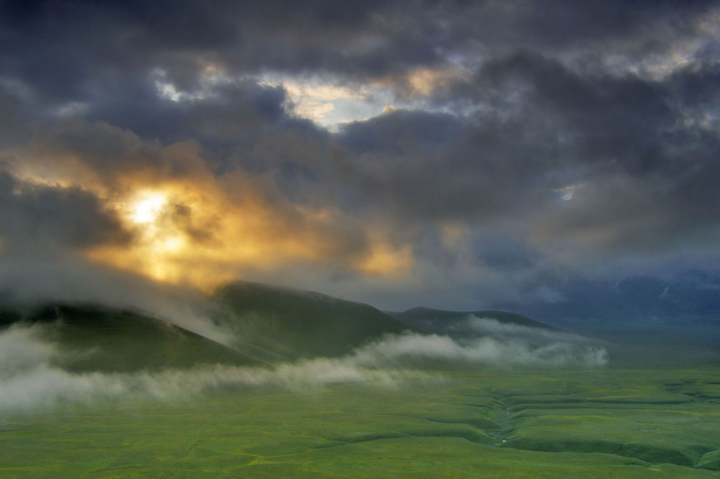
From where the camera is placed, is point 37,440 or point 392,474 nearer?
point 392,474

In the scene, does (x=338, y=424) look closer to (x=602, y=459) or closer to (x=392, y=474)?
(x=392, y=474)

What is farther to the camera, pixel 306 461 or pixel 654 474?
pixel 306 461

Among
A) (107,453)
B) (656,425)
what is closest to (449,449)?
(656,425)

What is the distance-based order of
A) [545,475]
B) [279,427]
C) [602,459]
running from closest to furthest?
[545,475]
[602,459]
[279,427]

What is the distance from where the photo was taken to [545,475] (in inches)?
4909

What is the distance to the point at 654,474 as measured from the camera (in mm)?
125812

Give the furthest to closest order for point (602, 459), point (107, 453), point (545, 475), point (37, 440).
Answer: point (37, 440) < point (107, 453) < point (602, 459) < point (545, 475)

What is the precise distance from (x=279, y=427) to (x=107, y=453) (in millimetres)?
57177

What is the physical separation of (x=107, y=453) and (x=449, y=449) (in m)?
92.0

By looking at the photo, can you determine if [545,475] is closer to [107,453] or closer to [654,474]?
[654,474]

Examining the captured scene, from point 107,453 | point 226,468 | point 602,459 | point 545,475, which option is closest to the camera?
point 545,475

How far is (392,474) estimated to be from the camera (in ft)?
414

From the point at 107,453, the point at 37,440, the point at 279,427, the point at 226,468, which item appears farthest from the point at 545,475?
the point at 37,440

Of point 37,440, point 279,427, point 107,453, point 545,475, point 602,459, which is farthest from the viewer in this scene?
point 279,427
